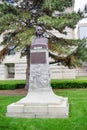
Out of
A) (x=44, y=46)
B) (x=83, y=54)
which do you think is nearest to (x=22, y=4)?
(x=83, y=54)

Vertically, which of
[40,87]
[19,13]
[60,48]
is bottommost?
[40,87]

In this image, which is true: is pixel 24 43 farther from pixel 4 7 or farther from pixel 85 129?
pixel 85 129

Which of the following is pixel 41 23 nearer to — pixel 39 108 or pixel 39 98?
pixel 39 98

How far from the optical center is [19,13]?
19.5 m

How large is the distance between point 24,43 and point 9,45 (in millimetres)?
2029

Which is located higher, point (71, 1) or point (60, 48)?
point (71, 1)

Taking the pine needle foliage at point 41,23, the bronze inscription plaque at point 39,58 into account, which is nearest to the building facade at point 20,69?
the pine needle foliage at point 41,23

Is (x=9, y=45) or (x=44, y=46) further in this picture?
(x=9, y=45)

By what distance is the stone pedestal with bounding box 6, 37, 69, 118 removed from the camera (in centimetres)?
1022

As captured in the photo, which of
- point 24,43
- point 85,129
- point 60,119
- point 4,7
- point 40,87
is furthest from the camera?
point 4,7

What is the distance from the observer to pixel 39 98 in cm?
1091

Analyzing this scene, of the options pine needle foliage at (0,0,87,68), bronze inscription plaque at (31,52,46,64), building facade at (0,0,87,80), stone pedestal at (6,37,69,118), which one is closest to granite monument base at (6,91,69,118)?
stone pedestal at (6,37,69,118)

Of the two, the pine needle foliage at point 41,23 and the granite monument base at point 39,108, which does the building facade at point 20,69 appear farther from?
the granite monument base at point 39,108

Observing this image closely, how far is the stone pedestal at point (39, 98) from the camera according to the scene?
1022 cm
